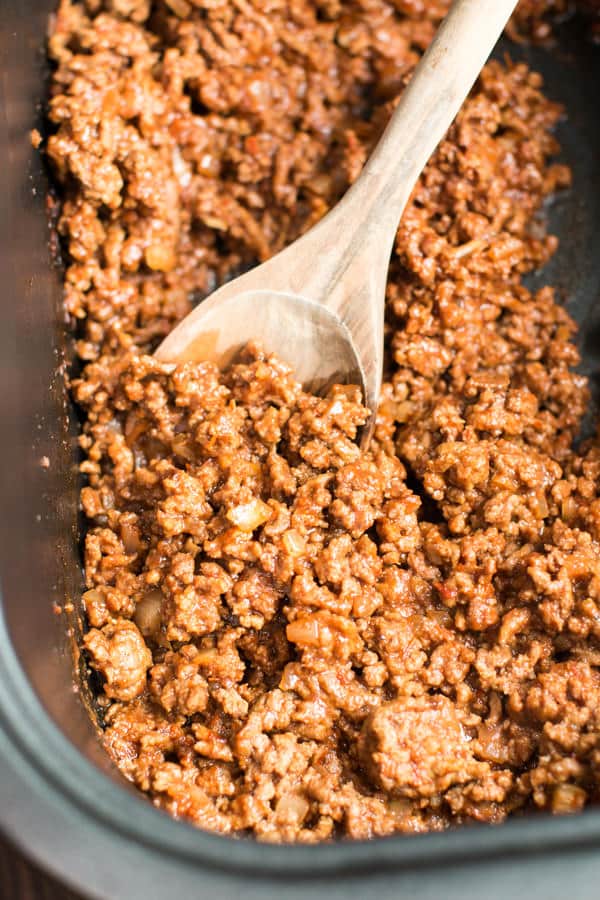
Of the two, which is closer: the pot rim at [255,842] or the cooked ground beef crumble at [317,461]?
the pot rim at [255,842]

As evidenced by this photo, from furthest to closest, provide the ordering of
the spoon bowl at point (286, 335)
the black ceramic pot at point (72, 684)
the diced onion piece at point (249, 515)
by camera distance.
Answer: the spoon bowl at point (286, 335), the diced onion piece at point (249, 515), the black ceramic pot at point (72, 684)

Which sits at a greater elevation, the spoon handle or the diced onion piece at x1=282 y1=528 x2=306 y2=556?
the spoon handle

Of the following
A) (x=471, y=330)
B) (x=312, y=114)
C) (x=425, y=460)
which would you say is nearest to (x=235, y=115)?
(x=312, y=114)

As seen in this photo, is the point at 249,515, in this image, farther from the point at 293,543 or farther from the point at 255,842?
the point at 255,842

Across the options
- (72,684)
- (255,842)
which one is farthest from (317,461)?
(255,842)

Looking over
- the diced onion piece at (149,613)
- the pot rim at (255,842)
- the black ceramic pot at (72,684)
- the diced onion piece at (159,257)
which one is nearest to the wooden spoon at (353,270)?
the diced onion piece at (159,257)

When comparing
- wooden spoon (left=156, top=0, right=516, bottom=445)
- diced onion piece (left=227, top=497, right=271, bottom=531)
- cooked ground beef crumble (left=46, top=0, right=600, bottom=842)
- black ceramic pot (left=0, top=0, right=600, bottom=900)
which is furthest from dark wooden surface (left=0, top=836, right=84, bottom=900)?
wooden spoon (left=156, top=0, right=516, bottom=445)

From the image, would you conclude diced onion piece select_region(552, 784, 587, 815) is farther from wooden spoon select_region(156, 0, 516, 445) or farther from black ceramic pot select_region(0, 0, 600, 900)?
wooden spoon select_region(156, 0, 516, 445)

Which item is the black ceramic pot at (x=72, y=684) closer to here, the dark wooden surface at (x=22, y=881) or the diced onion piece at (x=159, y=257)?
the dark wooden surface at (x=22, y=881)
